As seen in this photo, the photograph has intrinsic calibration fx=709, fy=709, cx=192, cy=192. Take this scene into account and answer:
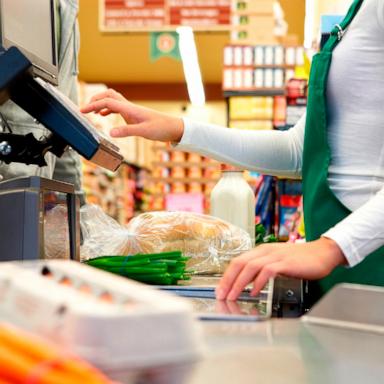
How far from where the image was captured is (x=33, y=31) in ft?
4.71

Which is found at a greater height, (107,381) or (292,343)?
(107,381)

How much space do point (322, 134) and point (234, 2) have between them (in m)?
7.16

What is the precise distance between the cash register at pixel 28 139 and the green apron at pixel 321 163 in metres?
0.51

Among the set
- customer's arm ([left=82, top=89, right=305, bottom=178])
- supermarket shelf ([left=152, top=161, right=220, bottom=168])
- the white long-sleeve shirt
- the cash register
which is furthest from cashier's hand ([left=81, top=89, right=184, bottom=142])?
supermarket shelf ([left=152, top=161, right=220, bottom=168])

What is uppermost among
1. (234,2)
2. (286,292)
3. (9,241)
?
(234,2)

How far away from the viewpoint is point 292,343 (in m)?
0.86

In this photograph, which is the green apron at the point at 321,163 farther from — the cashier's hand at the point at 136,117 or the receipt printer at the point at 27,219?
the receipt printer at the point at 27,219

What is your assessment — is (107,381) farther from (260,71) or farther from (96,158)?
(260,71)

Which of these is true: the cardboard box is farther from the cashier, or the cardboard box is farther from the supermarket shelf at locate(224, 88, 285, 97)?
the cashier

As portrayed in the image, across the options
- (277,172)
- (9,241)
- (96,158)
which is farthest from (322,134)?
(9,241)

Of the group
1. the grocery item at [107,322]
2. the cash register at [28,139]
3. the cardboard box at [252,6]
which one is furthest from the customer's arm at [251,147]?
the cardboard box at [252,6]

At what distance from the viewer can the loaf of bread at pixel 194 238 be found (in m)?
1.82

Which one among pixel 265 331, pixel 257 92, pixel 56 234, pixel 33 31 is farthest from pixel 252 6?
pixel 265 331

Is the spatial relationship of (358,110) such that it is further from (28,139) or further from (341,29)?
(28,139)
